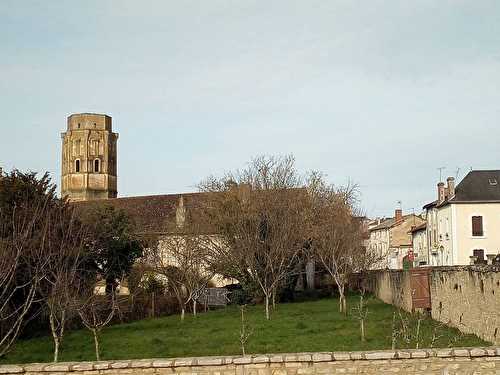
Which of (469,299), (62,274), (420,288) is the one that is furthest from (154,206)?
(469,299)

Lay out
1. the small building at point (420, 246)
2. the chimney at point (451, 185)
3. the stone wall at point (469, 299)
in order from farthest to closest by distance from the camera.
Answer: the small building at point (420, 246)
the chimney at point (451, 185)
the stone wall at point (469, 299)

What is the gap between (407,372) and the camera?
1160 centimetres

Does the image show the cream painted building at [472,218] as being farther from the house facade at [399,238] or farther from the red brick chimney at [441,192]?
the house facade at [399,238]

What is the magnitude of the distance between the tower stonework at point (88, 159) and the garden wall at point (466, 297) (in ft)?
184

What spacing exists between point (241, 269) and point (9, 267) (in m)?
21.7

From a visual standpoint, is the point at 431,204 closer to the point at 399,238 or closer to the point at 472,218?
the point at 472,218

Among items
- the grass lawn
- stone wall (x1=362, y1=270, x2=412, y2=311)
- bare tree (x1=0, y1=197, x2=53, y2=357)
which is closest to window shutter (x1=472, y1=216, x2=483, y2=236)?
stone wall (x1=362, y1=270, x2=412, y2=311)

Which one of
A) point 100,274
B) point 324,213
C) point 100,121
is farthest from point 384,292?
point 100,121

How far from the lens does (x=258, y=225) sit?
3500 centimetres

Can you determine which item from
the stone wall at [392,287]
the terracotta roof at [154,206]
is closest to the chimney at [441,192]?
the stone wall at [392,287]

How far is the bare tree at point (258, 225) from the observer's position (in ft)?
110

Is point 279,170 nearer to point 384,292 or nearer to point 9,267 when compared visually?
point 384,292

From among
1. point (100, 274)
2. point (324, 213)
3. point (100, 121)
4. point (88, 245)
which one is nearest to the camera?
point (88, 245)

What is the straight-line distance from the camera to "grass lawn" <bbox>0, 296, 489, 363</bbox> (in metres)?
18.1
